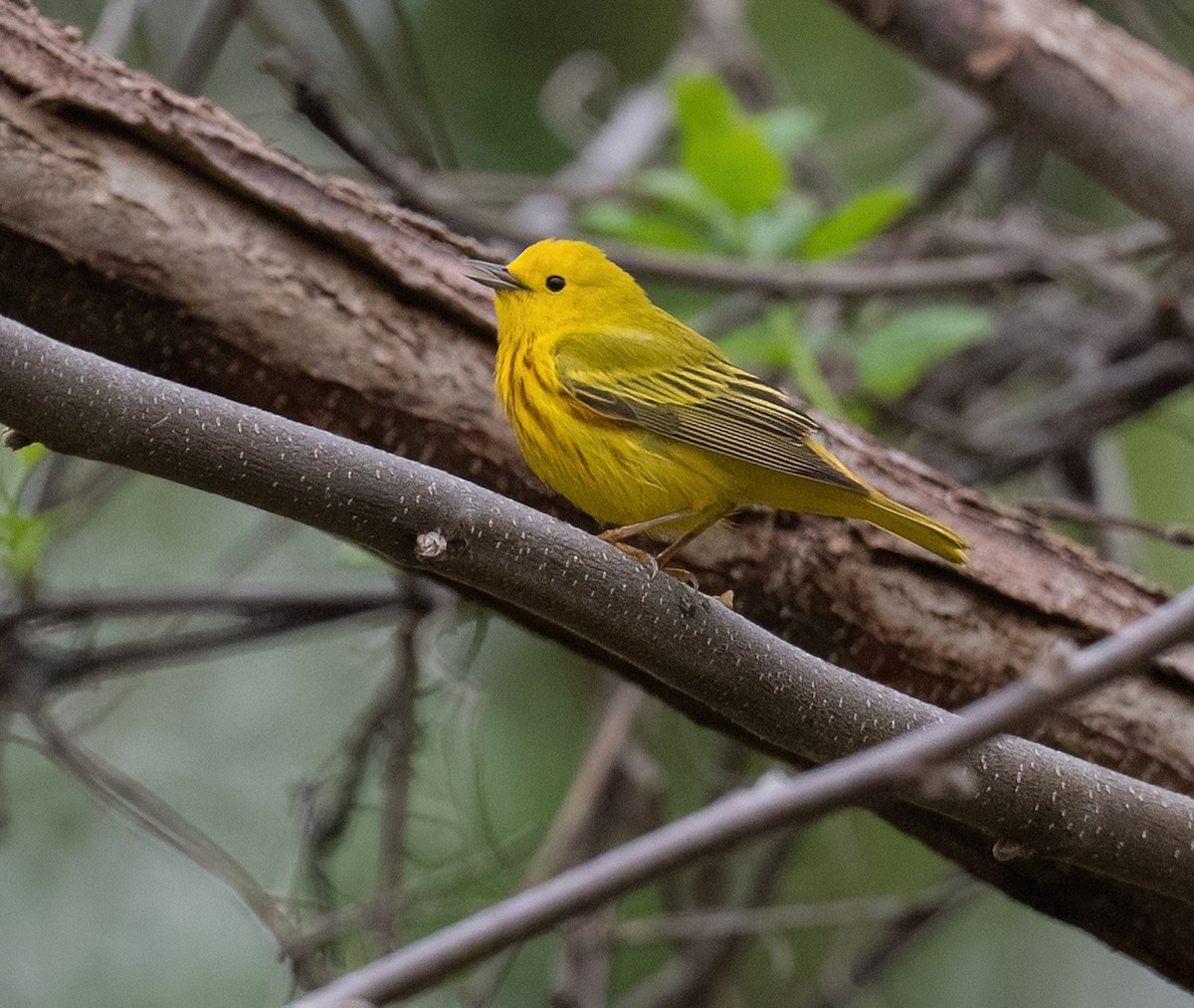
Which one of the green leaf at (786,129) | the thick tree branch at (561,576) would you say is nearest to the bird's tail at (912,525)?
the thick tree branch at (561,576)

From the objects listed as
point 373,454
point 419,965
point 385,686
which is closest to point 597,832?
point 385,686

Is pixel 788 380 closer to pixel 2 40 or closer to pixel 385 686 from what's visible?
pixel 385 686

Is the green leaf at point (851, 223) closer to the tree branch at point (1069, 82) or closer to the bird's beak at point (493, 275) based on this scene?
the tree branch at point (1069, 82)

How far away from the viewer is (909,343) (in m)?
3.49

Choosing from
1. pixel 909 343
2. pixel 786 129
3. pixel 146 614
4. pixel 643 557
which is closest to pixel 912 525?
pixel 643 557

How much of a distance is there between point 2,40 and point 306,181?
0.52m

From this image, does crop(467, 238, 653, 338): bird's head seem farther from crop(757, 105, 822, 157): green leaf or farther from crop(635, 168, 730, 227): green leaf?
crop(757, 105, 822, 157): green leaf

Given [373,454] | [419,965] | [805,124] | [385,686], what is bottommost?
[419,965]

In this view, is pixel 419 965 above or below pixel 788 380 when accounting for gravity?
below

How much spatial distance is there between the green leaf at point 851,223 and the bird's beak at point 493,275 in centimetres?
93

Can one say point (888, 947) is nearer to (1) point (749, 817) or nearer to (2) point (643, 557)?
(2) point (643, 557)

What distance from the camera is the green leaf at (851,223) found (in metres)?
3.36

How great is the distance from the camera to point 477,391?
2.52 metres

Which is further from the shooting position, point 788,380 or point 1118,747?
point 788,380
